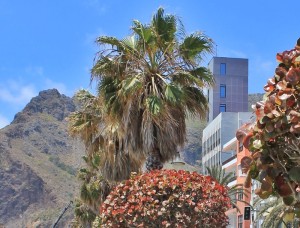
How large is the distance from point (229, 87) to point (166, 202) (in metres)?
71.4

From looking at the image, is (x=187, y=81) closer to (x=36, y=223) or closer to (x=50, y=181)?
(x=36, y=223)

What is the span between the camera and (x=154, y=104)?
16.5 meters

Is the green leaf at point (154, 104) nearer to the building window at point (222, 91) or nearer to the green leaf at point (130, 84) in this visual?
the green leaf at point (130, 84)

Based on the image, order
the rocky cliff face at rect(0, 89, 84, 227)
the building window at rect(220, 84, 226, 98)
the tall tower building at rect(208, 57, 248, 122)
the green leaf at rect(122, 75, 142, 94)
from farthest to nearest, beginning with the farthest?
the rocky cliff face at rect(0, 89, 84, 227)
the tall tower building at rect(208, 57, 248, 122)
the building window at rect(220, 84, 226, 98)
the green leaf at rect(122, 75, 142, 94)

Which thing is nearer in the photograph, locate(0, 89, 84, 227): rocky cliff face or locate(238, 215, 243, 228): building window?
locate(238, 215, 243, 228): building window

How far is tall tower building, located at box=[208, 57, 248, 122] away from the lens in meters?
83.2

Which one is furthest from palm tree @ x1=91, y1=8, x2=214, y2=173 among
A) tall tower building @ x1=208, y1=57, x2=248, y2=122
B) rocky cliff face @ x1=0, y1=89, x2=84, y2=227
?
rocky cliff face @ x1=0, y1=89, x2=84, y2=227

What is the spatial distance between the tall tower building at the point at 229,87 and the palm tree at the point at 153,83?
6490 centimetres

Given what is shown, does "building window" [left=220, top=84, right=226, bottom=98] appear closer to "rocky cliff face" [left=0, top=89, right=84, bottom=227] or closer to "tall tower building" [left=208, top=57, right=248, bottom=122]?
"tall tower building" [left=208, top=57, right=248, bottom=122]

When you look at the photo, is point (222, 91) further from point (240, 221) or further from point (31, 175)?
point (31, 175)

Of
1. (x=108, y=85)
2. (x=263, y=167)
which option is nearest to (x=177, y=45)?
(x=108, y=85)

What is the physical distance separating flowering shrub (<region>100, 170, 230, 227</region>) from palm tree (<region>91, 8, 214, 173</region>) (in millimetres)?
3518

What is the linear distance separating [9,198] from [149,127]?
570 ft

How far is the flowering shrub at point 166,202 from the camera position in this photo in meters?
13.0
